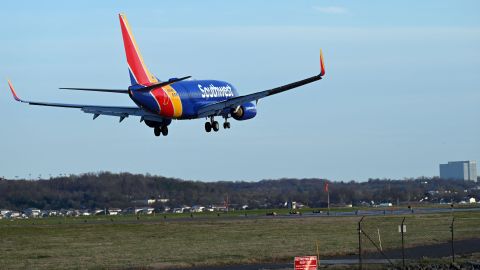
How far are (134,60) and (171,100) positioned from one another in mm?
3969

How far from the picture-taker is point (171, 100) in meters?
73.9

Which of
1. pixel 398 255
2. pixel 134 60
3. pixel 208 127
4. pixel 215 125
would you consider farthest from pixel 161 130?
pixel 398 255

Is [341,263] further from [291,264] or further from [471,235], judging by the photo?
[471,235]

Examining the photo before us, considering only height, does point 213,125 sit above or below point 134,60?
below

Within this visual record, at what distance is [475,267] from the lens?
5466cm

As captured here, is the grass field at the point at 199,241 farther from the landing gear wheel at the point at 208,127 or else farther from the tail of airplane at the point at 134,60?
the tail of airplane at the point at 134,60

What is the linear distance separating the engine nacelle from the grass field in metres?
9.56

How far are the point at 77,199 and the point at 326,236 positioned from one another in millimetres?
119329

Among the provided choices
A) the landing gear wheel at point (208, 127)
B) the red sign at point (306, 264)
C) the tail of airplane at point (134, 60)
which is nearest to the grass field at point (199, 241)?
the landing gear wheel at point (208, 127)

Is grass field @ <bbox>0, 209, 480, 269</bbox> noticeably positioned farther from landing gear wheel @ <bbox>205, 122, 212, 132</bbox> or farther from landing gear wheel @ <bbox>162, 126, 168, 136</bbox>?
landing gear wheel @ <bbox>205, 122, 212, 132</bbox>

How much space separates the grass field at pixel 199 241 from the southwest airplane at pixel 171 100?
958cm

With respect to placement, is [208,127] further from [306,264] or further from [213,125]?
[306,264]

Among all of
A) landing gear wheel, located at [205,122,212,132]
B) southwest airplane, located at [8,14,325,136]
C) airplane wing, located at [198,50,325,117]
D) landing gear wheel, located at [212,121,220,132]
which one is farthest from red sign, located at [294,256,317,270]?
landing gear wheel, located at [212,121,220,132]

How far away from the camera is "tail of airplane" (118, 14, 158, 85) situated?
73.4 m
